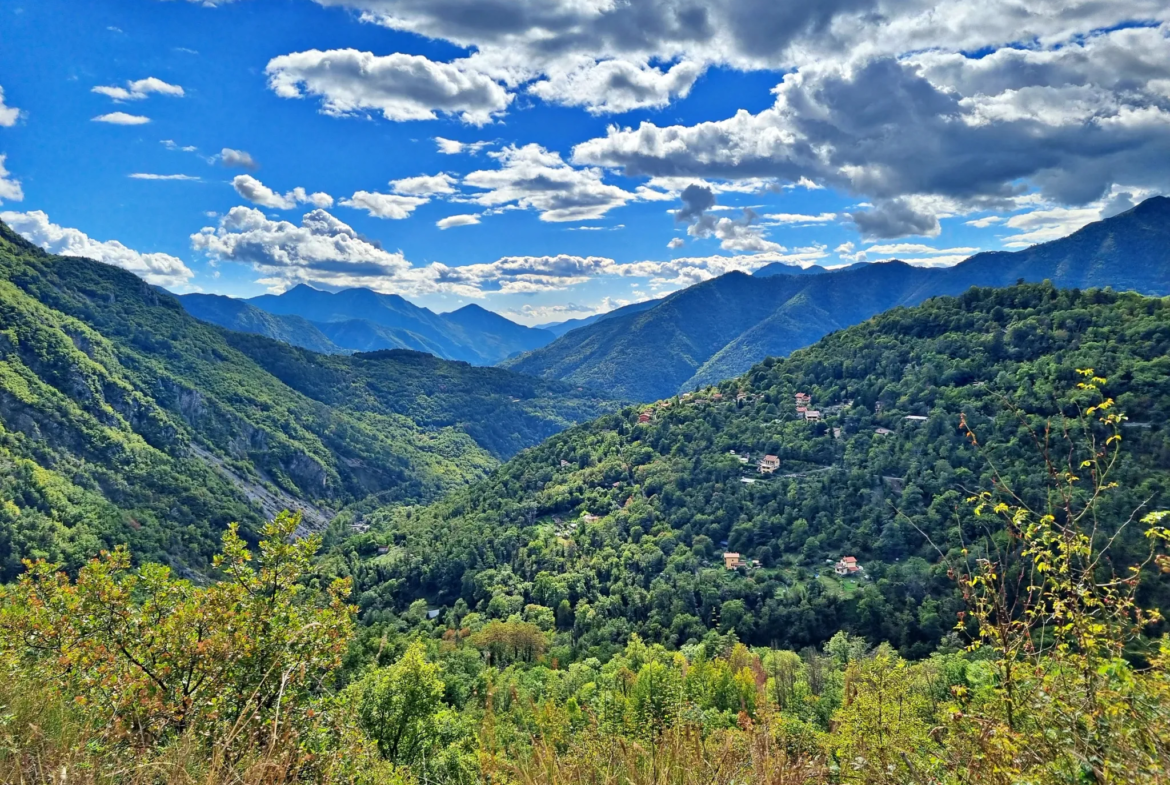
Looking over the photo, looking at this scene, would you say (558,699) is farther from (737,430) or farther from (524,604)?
(737,430)

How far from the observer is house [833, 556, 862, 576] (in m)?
60.3

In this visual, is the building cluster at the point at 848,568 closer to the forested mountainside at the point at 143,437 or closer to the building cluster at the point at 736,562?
the building cluster at the point at 736,562

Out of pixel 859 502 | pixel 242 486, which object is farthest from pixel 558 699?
pixel 242 486

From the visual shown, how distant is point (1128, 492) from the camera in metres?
47.8

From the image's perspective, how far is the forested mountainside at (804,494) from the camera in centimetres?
5441

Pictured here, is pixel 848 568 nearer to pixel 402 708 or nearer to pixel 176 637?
pixel 402 708

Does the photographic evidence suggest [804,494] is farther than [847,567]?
Yes

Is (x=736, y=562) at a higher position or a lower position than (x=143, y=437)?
lower

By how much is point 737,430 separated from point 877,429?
66.5 feet

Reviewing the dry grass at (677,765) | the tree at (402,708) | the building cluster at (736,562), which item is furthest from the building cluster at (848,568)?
the dry grass at (677,765)

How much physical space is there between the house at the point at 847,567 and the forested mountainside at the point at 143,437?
9675 centimetres

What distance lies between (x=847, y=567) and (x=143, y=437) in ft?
469

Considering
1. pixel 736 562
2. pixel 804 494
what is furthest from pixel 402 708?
pixel 804 494

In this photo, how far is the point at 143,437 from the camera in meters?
126
